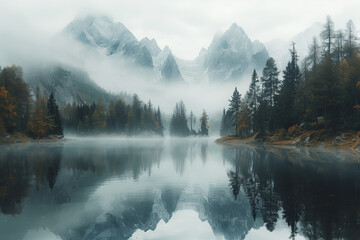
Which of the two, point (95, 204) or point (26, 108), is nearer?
point (95, 204)

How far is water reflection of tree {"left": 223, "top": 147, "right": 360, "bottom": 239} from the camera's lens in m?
12.1

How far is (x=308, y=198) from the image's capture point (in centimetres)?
1683

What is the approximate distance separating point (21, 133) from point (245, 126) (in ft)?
214

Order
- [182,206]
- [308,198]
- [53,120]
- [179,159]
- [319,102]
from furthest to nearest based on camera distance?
[53,120] → [319,102] → [179,159] → [182,206] → [308,198]

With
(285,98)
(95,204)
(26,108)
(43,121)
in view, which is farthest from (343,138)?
(26,108)

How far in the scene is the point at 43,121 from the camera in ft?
294

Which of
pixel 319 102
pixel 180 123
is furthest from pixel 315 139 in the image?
pixel 180 123

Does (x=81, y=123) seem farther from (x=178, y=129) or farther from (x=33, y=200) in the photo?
(x=33, y=200)

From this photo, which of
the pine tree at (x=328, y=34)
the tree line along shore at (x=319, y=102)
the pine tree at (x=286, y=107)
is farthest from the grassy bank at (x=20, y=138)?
the pine tree at (x=328, y=34)

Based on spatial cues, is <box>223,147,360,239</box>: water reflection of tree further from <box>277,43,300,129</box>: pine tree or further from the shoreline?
<box>277,43,300,129</box>: pine tree

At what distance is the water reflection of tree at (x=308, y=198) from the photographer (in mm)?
12084

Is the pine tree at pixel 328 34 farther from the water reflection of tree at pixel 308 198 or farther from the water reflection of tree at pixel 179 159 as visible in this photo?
the water reflection of tree at pixel 308 198

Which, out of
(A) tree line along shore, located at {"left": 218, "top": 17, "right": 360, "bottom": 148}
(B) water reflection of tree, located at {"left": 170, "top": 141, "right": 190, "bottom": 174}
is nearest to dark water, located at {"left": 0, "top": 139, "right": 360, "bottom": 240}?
(B) water reflection of tree, located at {"left": 170, "top": 141, "right": 190, "bottom": 174}

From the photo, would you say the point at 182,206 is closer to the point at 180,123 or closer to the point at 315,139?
the point at 315,139
